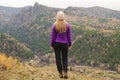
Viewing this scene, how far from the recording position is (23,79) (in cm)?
1944

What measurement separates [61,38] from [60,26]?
2.79 ft

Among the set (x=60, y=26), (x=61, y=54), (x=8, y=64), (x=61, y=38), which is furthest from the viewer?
(x=8, y=64)

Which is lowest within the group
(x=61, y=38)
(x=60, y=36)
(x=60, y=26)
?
(x=61, y=38)

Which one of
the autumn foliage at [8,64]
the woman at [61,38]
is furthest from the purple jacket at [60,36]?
the autumn foliage at [8,64]

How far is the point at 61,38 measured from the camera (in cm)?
1916

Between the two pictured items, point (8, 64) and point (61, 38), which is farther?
point (8, 64)

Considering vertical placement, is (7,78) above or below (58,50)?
below

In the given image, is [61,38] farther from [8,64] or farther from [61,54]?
[8,64]

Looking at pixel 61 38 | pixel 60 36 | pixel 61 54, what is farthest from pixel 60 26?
pixel 61 54

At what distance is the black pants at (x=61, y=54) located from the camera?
19.2 meters

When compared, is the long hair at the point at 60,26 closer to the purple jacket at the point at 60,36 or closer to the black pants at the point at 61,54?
the purple jacket at the point at 60,36

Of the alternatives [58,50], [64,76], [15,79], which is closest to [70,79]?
[64,76]

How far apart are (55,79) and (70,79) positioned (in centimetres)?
102

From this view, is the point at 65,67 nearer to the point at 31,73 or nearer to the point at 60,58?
the point at 60,58
